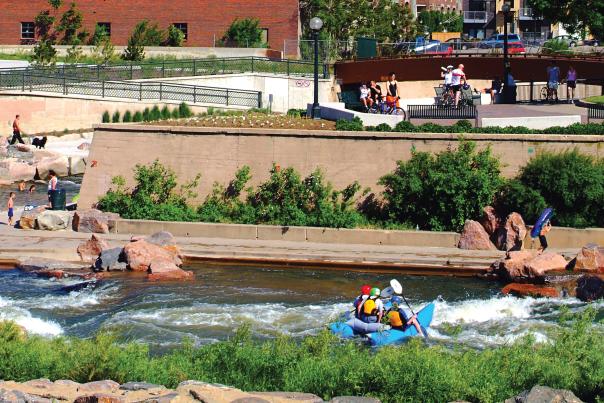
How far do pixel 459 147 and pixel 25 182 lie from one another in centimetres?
1971

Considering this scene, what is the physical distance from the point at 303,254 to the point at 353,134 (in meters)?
4.83

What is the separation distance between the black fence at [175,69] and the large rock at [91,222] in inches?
898

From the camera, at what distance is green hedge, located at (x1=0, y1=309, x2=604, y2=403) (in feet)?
58.2

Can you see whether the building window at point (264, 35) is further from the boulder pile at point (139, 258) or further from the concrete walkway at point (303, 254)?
the boulder pile at point (139, 258)

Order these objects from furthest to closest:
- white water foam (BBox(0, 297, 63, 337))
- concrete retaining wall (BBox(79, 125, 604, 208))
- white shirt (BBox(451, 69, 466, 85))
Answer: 1. white shirt (BBox(451, 69, 466, 85))
2. concrete retaining wall (BBox(79, 125, 604, 208))
3. white water foam (BBox(0, 297, 63, 337))

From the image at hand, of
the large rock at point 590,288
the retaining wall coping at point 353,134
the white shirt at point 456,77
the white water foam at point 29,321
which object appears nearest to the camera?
the white water foam at point 29,321

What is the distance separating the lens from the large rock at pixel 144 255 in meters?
31.3

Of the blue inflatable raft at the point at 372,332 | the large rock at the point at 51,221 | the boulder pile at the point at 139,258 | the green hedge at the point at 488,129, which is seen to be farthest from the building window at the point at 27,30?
the blue inflatable raft at the point at 372,332

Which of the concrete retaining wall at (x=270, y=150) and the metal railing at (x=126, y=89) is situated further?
the metal railing at (x=126, y=89)

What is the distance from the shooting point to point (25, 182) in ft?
153

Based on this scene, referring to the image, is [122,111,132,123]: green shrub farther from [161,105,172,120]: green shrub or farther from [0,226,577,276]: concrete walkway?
[0,226,577,276]: concrete walkway

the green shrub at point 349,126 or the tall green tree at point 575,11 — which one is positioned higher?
the tall green tree at point 575,11

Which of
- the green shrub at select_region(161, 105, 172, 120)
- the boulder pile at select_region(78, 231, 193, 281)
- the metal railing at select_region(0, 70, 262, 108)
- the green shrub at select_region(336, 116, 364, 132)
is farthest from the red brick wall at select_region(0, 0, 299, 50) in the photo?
the boulder pile at select_region(78, 231, 193, 281)

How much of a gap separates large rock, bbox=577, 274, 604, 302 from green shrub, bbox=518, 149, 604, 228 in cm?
431
